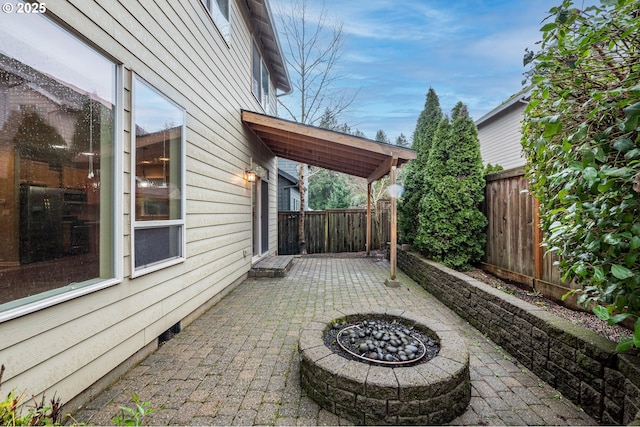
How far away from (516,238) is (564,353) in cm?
209

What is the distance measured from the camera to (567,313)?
2.82 m

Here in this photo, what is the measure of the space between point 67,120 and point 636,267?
3.67 m

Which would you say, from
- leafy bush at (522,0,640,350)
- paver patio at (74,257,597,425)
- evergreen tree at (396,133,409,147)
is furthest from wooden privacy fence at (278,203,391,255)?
evergreen tree at (396,133,409,147)

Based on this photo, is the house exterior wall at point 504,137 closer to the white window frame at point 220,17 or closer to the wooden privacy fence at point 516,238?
the wooden privacy fence at point 516,238

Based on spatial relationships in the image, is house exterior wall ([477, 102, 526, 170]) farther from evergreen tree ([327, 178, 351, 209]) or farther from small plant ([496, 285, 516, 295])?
evergreen tree ([327, 178, 351, 209])

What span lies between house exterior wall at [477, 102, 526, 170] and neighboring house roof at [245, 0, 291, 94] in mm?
7573

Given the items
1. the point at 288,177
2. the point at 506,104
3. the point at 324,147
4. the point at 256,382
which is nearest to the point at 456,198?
the point at 324,147

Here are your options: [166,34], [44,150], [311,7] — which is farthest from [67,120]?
[311,7]

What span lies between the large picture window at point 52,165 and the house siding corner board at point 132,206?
0.07m

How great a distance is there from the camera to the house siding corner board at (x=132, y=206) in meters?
1.85

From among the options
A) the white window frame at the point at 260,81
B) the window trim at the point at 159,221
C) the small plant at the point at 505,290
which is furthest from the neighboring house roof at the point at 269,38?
the small plant at the point at 505,290

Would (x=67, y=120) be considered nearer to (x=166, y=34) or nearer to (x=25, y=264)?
(x=25, y=264)

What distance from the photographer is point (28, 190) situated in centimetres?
181

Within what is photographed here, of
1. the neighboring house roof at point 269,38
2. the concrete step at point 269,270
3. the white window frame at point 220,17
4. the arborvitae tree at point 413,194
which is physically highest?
the neighboring house roof at point 269,38
